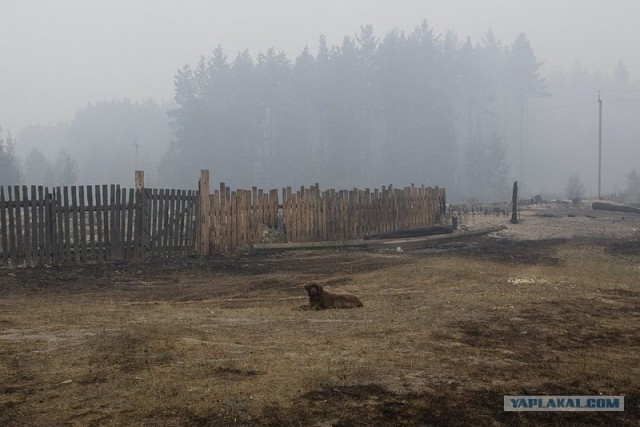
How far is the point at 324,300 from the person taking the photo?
7.71 metres

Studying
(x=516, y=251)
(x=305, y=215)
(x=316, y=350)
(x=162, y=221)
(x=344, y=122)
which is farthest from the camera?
(x=344, y=122)

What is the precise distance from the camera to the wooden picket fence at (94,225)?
39.0 ft

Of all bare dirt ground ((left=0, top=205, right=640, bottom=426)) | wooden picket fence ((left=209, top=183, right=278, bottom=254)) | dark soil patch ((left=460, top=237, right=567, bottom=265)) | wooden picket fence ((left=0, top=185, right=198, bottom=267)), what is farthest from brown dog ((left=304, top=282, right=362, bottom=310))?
wooden picket fence ((left=209, top=183, right=278, bottom=254))

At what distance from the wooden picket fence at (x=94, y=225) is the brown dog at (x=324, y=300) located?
631 centimetres

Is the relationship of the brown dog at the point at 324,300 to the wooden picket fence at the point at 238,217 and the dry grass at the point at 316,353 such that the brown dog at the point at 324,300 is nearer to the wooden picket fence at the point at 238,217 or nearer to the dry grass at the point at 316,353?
the dry grass at the point at 316,353

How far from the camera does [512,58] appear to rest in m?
92.2

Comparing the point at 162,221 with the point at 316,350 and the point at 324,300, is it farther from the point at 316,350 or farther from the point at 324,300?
the point at 316,350

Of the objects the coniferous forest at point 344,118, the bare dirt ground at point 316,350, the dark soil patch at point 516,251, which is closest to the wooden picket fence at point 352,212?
the dark soil patch at point 516,251

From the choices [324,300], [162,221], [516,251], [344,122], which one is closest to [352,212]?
[516,251]

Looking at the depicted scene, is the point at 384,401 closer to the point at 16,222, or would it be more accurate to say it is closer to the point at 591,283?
the point at 591,283

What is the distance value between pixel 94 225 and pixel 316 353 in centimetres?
996

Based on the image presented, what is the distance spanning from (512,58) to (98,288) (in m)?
92.5

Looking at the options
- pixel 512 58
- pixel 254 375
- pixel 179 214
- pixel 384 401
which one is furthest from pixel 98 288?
pixel 512 58

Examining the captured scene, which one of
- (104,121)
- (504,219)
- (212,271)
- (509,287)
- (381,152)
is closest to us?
(509,287)
